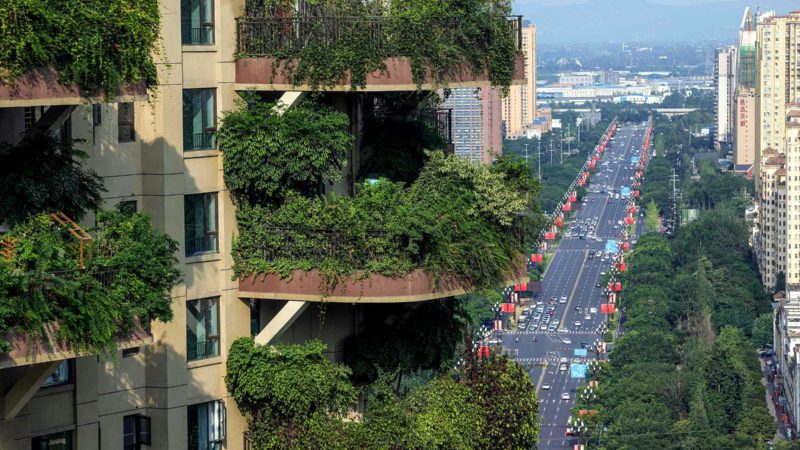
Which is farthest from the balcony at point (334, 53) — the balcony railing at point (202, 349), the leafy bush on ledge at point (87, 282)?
the leafy bush on ledge at point (87, 282)

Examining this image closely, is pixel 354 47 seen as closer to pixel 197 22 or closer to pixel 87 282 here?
pixel 197 22

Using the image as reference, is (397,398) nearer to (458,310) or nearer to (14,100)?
(458,310)

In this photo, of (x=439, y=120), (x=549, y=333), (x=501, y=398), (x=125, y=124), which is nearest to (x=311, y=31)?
(x=125, y=124)

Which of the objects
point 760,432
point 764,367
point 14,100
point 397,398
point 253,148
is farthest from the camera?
point 764,367

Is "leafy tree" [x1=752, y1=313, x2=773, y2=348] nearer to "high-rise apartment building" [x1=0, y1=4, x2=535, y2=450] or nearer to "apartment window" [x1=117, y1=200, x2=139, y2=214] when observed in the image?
"high-rise apartment building" [x1=0, y1=4, x2=535, y2=450]

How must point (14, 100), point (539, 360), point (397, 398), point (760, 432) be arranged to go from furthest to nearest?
1. point (539, 360)
2. point (760, 432)
3. point (397, 398)
4. point (14, 100)

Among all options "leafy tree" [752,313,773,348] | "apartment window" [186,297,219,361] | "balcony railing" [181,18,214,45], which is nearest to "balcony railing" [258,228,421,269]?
"apartment window" [186,297,219,361]

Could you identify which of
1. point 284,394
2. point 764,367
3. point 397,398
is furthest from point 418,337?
point 764,367

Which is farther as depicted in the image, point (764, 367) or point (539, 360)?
point (539, 360)

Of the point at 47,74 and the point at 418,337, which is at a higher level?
the point at 47,74
